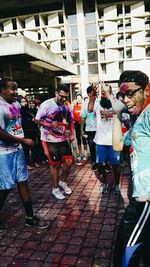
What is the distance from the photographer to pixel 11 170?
144 inches

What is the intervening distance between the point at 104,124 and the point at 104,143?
13.1 inches

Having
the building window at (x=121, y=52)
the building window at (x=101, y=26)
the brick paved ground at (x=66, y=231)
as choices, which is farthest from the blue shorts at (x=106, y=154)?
the building window at (x=101, y=26)

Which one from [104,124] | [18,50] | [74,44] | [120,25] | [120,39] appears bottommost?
[104,124]

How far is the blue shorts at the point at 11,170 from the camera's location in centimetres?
362

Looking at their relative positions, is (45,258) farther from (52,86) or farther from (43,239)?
(52,86)

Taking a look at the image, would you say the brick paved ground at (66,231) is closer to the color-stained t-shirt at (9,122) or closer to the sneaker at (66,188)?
the sneaker at (66,188)

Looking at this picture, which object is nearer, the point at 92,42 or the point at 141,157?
the point at 141,157

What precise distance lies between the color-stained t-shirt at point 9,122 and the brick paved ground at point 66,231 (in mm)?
1124

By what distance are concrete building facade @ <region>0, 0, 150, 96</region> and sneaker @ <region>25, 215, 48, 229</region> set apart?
2504 cm

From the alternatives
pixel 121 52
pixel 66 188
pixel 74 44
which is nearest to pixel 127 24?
pixel 121 52

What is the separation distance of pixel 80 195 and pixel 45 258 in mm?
1987

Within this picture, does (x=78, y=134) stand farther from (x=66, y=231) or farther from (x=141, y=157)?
(x=141, y=157)

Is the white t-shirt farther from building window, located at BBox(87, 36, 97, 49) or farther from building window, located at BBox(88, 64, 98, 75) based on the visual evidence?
building window, located at BBox(87, 36, 97, 49)

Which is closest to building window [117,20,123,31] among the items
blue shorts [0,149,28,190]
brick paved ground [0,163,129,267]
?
brick paved ground [0,163,129,267]
